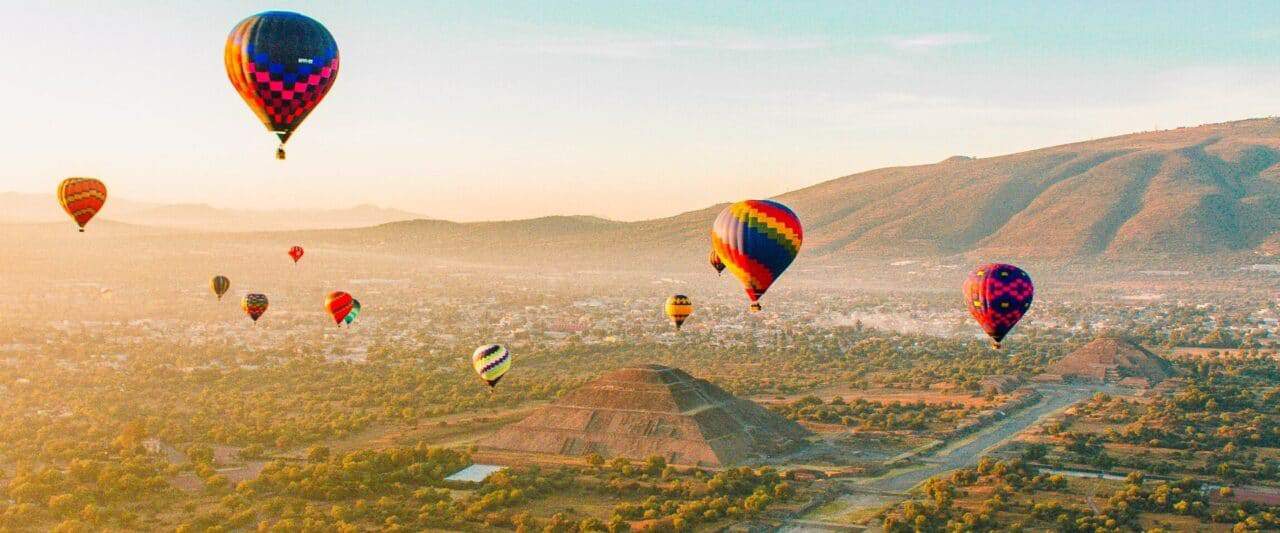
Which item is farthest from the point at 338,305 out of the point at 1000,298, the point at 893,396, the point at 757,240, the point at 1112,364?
the point at 1112,364

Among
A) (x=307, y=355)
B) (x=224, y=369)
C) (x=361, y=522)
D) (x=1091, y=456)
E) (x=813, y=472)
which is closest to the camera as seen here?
(x=361, y=522)

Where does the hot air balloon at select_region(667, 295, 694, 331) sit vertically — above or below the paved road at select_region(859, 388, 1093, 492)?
above

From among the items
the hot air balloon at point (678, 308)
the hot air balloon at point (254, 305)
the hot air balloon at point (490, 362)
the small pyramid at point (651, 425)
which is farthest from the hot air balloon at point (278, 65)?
the hot air balloon at point (254, 305)

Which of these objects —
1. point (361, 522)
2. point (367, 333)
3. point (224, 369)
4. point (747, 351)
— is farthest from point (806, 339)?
point (361, 522)

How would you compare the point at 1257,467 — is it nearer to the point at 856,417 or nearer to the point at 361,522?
the point at 856,417

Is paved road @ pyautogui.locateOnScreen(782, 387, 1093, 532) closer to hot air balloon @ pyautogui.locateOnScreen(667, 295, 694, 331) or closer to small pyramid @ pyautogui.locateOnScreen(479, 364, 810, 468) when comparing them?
small pyramid @ pyautogui.locateOnScreen(479, 364, 810, 468)

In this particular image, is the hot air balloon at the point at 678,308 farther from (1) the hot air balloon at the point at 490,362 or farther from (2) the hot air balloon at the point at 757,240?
(2) the hot air balloon at the point at 757,240

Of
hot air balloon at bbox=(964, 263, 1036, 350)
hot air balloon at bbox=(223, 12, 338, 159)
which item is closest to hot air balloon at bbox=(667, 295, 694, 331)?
hot air balloon at bbox=(964, 263, 1036, 350)
